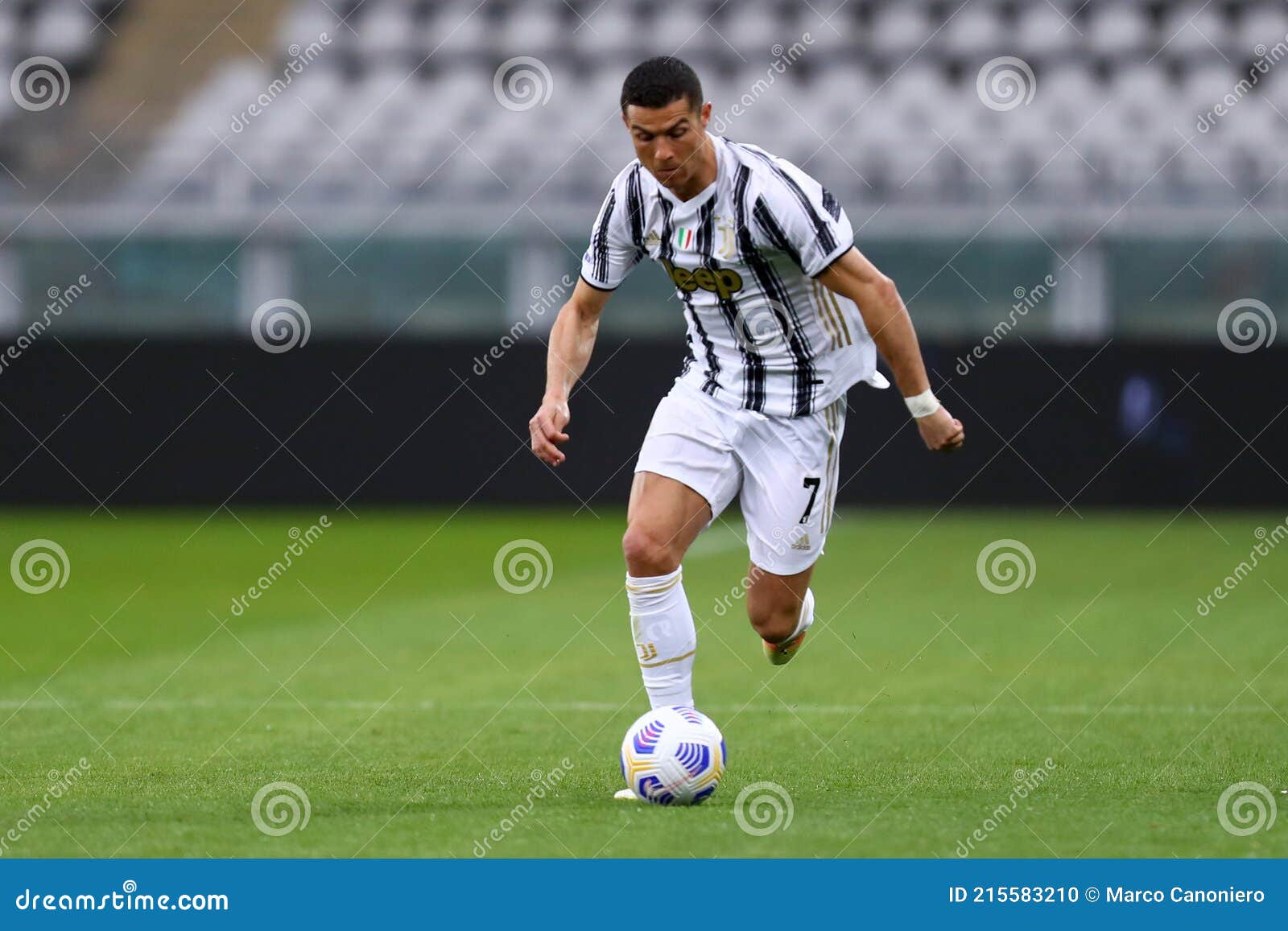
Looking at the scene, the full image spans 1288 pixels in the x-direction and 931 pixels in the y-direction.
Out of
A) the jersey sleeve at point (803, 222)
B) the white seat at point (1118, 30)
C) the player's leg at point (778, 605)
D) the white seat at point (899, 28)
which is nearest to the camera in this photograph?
the jersey sleeve at point (803, 222)

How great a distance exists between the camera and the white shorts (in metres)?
6.06

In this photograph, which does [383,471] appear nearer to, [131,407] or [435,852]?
[131,407]

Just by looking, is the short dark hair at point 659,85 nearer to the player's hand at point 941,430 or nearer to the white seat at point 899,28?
the player's hand at point 941,430

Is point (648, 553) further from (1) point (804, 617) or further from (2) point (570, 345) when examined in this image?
(1) point (804, 617)

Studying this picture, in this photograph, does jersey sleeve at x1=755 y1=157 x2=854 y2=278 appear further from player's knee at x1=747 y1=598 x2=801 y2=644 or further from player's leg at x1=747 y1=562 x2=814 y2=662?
player's knee at x1=747 y1=598 x2=801 y2=644

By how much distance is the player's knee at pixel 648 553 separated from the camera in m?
5.79

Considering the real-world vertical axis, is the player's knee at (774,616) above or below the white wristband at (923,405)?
below

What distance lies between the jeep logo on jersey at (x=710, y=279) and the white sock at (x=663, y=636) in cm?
99

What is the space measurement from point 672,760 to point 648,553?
0.72 m

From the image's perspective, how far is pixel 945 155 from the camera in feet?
71.2

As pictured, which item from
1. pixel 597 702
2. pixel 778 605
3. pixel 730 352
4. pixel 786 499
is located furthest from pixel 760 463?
pixel 597 702

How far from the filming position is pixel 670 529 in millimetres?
5867

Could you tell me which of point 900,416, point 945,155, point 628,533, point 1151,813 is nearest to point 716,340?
point 628,533

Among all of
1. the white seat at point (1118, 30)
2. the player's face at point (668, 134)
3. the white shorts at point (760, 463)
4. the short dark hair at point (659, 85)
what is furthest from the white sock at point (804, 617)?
the white seat at point (1118, 30)
